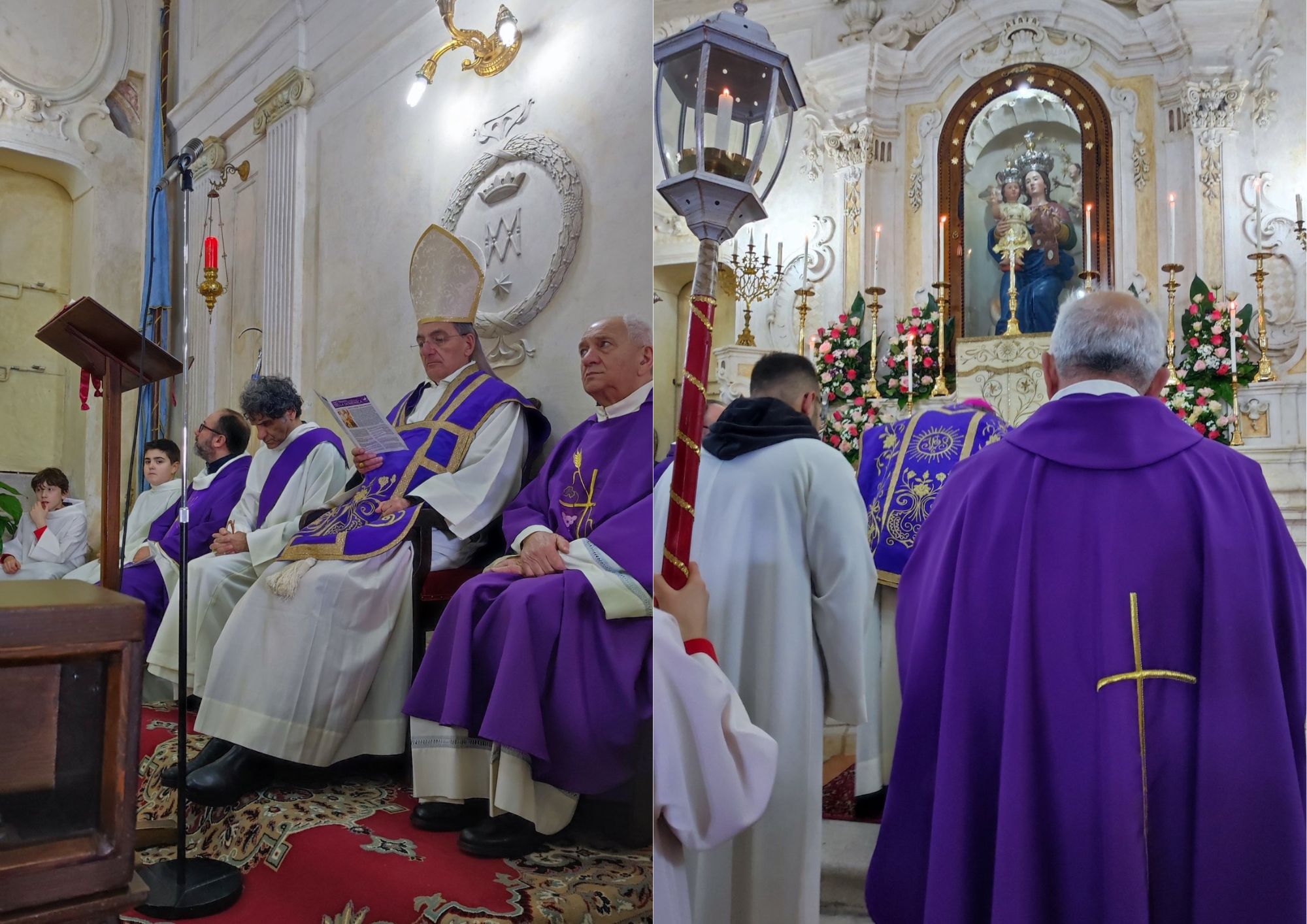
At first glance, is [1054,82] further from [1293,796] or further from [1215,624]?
[1293,796]

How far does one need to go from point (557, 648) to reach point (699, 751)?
0.92 feet

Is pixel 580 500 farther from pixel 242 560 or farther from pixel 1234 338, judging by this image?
A: pixel 1234 338

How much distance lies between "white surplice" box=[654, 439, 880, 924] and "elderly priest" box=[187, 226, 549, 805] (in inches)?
26.4

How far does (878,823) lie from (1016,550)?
0.62 metres

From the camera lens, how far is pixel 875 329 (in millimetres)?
2045

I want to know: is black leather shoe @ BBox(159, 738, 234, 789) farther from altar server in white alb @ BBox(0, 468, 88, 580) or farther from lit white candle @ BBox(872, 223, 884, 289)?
lit white candle @ BBox(872, 223, 884, 289)

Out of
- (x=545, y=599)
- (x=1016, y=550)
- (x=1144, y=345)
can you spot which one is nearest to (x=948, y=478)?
(x=1016, y=550)

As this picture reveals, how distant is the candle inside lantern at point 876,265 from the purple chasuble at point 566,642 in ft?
3.21

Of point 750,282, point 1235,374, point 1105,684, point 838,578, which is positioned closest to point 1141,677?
point 1105,684

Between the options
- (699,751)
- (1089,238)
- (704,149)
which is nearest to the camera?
(699,751)

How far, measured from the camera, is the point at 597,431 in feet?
3.97

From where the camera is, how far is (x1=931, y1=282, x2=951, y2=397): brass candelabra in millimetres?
2104

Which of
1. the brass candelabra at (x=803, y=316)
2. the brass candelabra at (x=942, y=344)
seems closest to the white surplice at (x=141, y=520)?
the brass candelabra at (x=803, y=316)

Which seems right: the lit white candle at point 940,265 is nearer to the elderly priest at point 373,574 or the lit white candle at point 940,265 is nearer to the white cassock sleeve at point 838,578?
the white cassock sleeve at point 838,578
